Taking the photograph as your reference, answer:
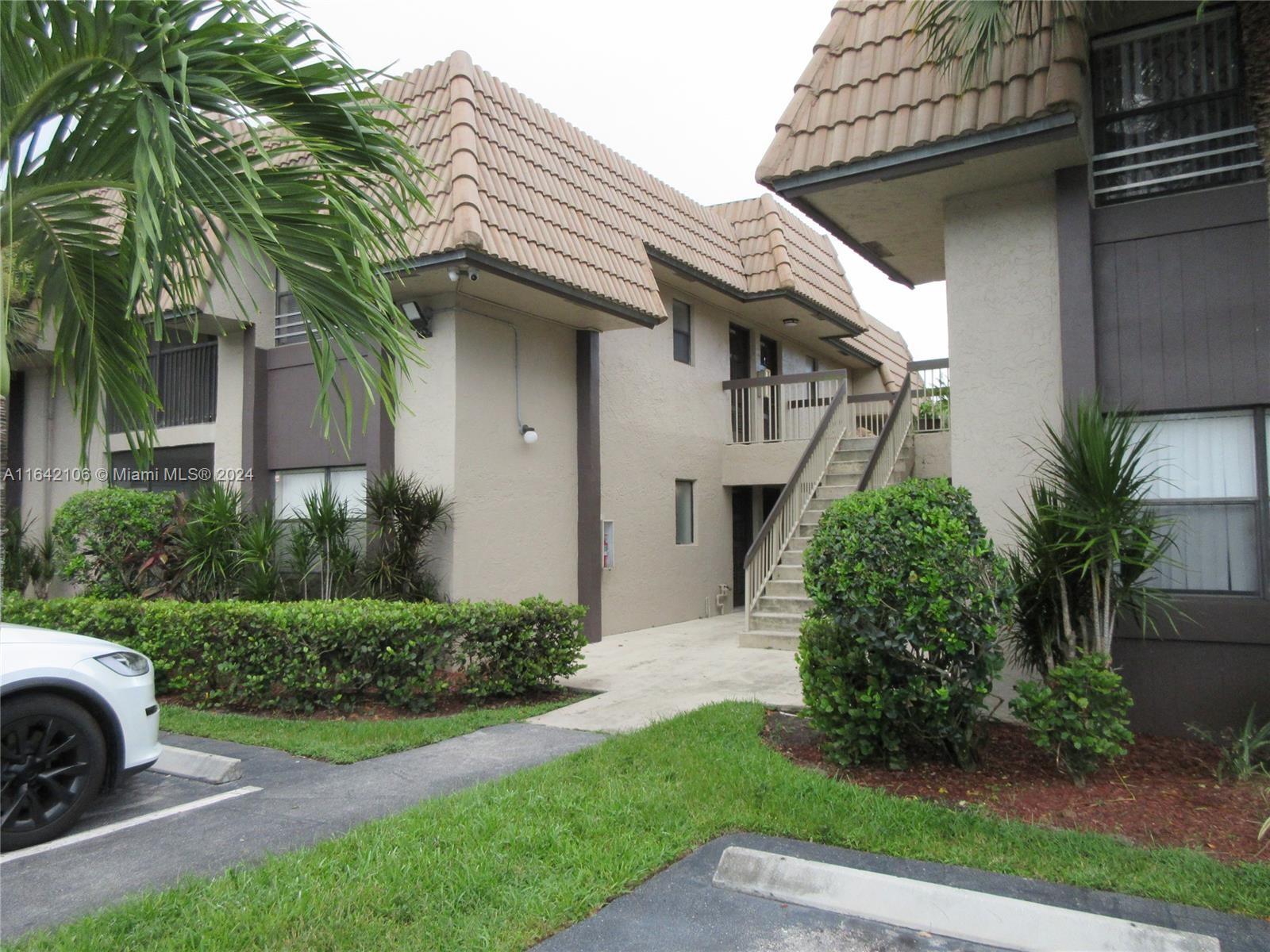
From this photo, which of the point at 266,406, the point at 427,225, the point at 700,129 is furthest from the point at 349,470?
the point at 700,129

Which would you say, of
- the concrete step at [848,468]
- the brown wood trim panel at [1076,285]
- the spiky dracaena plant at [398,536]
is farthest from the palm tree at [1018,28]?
the concrete step at [848,468]

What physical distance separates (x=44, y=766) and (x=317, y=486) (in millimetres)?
6552

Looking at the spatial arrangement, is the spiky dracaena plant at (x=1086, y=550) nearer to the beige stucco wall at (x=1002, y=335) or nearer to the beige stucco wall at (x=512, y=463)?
the beige stucco wall at (x=1002, y=335)

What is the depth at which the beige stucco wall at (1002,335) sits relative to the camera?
7211 mm

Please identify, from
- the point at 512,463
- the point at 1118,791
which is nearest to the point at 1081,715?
the point at 1118,791

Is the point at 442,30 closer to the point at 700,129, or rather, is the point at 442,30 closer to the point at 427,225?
the point at 427,225

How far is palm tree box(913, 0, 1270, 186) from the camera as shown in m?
5.43

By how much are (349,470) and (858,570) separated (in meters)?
7.37

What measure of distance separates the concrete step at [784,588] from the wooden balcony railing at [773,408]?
3699 mm

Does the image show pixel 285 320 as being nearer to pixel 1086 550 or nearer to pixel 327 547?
pixel 327 547

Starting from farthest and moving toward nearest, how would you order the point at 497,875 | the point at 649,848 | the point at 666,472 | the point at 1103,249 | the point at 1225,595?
the point at 666,472 → the point at 1103,249 → the point at 1225,595 → the point at 649,848 → the point at 497,875

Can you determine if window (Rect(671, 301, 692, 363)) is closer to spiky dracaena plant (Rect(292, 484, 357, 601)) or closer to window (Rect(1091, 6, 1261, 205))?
spiky dracaena plant (Rect(292, 484, 357, 601))

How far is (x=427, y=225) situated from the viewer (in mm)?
9398

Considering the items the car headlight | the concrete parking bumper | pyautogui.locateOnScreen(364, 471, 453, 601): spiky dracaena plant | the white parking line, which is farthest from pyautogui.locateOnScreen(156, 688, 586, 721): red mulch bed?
the car headlight
